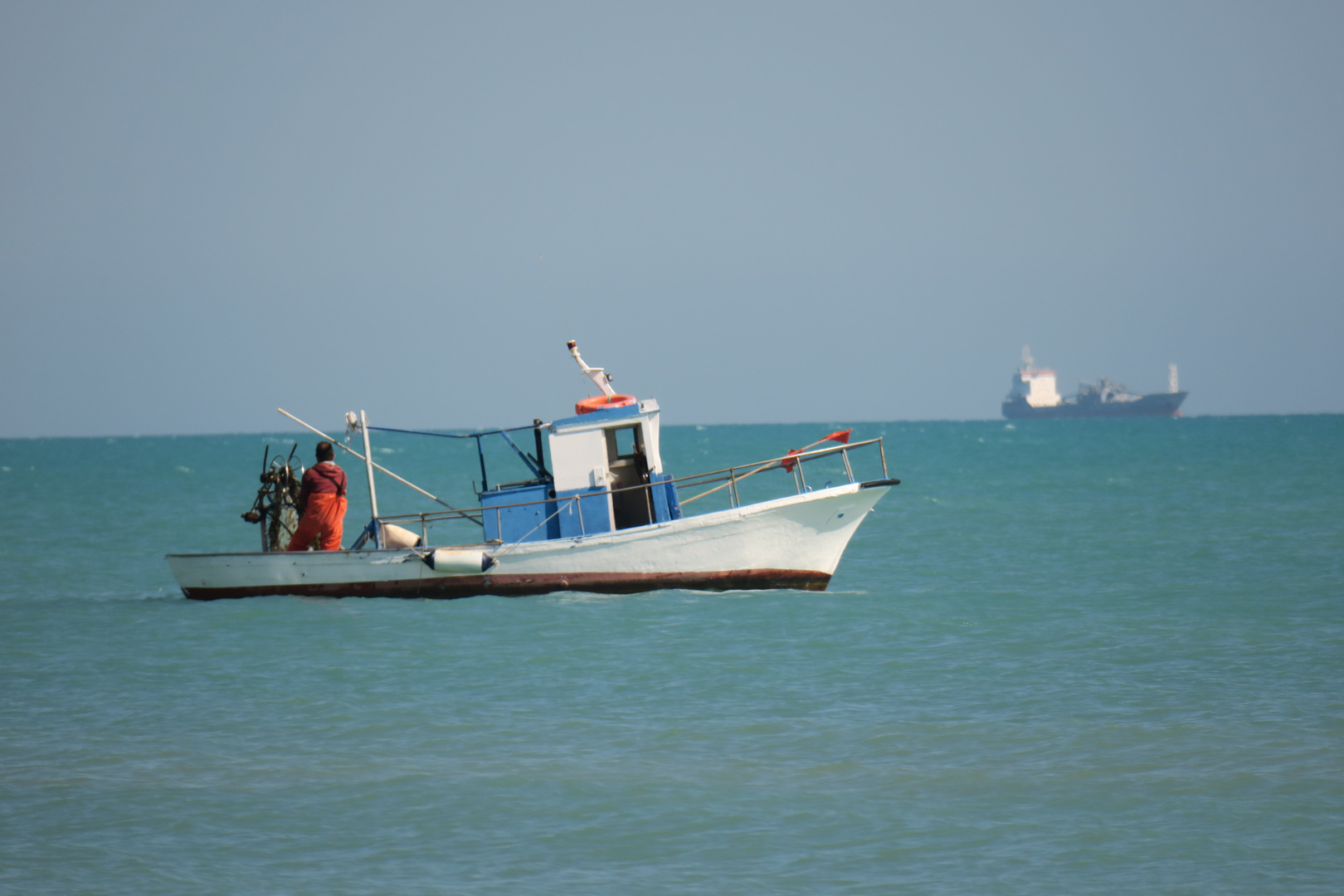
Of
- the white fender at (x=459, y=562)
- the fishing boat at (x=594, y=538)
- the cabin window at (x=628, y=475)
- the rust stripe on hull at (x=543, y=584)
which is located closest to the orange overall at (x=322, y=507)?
the fishing boat at (x=594, y=538)

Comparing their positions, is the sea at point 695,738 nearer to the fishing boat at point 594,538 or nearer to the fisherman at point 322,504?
the fishing boat at point 594,538

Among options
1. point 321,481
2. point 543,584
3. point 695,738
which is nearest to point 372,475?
point 321,481

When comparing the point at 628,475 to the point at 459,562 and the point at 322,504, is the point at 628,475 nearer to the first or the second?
the point at 459,562

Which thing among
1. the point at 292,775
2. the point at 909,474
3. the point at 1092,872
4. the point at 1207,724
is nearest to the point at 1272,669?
the point at 1207,724

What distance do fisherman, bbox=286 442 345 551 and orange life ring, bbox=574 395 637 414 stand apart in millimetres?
3387

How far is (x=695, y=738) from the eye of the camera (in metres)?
10.0

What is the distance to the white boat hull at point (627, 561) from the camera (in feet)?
53.7

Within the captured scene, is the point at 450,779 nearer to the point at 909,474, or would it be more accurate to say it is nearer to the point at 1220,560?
the point at 1220,560

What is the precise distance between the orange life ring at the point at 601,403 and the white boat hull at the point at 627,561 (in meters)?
1.76

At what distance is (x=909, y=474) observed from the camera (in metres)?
57.2

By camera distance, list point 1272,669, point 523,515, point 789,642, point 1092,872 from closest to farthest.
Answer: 1. point 1092,872
2. point 1272,669
3. point 789,642
4. point 523,515

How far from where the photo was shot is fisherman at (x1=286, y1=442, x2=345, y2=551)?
16.6m

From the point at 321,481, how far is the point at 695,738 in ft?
27.9

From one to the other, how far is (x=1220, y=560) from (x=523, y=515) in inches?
521
